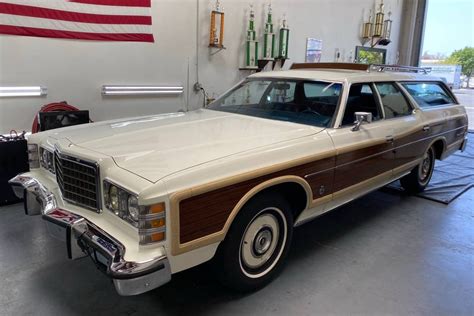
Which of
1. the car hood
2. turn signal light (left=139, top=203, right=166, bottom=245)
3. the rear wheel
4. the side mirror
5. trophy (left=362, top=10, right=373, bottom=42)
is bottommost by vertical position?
the rear wheel

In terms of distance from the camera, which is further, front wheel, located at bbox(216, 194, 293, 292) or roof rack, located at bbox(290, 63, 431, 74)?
roof rack, located at bbox(290, 63, 431, 74)

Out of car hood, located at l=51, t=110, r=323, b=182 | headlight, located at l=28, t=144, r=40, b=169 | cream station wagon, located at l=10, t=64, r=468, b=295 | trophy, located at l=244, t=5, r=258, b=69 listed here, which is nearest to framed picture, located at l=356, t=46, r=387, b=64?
trophy, located at l=244, t=5, r=258, b=69

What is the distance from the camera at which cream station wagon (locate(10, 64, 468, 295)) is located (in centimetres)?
172

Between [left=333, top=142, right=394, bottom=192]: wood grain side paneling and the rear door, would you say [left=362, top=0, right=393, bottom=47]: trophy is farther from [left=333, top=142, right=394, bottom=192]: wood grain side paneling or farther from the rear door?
[left=333, top=142, right=394, bottom=192]: wood grain side paneling

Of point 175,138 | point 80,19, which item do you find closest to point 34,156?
point 175,138

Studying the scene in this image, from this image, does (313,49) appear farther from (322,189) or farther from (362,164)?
(322,189)

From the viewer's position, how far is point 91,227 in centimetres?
189

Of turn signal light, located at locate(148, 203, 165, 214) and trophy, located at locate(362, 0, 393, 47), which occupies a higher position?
trophy, located at locate(362, 0, 393, 47)

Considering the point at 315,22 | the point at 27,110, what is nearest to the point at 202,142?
the point at 27,110

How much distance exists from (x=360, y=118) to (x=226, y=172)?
1264 mm

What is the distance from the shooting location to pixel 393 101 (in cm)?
348

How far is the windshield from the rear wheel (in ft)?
5.90

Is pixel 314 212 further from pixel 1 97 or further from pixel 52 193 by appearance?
pixel 1 97

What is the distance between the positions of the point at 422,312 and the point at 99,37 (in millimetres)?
4228
